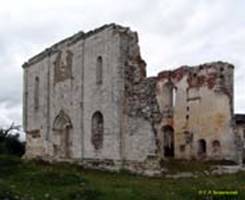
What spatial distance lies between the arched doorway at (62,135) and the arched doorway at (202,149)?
971cm

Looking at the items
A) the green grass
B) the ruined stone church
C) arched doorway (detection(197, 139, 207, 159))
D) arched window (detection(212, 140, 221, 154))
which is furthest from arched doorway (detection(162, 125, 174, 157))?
the green grass

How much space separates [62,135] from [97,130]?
397cm

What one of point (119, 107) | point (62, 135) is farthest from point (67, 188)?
point (62, 135)

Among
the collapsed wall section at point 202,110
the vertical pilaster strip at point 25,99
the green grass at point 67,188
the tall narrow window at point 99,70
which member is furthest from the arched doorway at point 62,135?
the collapsed wall section at point 202,110

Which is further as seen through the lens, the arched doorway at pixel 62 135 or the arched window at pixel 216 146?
the arched window at pixel 216 146

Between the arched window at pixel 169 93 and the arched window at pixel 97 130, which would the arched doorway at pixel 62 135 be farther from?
the arched window at pixel 169 93

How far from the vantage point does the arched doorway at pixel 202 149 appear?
113 ft

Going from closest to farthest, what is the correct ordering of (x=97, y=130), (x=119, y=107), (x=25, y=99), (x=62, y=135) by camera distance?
(x=119, y=107) < (x=97, y=130) < (x=62, y=135) < (x=25, y=99)

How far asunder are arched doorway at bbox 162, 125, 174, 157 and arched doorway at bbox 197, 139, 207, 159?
9.34ft

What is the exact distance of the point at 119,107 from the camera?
23.3 meters

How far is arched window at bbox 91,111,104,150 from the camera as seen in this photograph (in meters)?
24.5

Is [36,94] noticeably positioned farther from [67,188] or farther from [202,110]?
[67,188]

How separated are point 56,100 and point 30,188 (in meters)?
14.5

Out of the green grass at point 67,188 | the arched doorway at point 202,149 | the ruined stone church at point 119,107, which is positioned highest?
the ruined stone church at point 119,107
